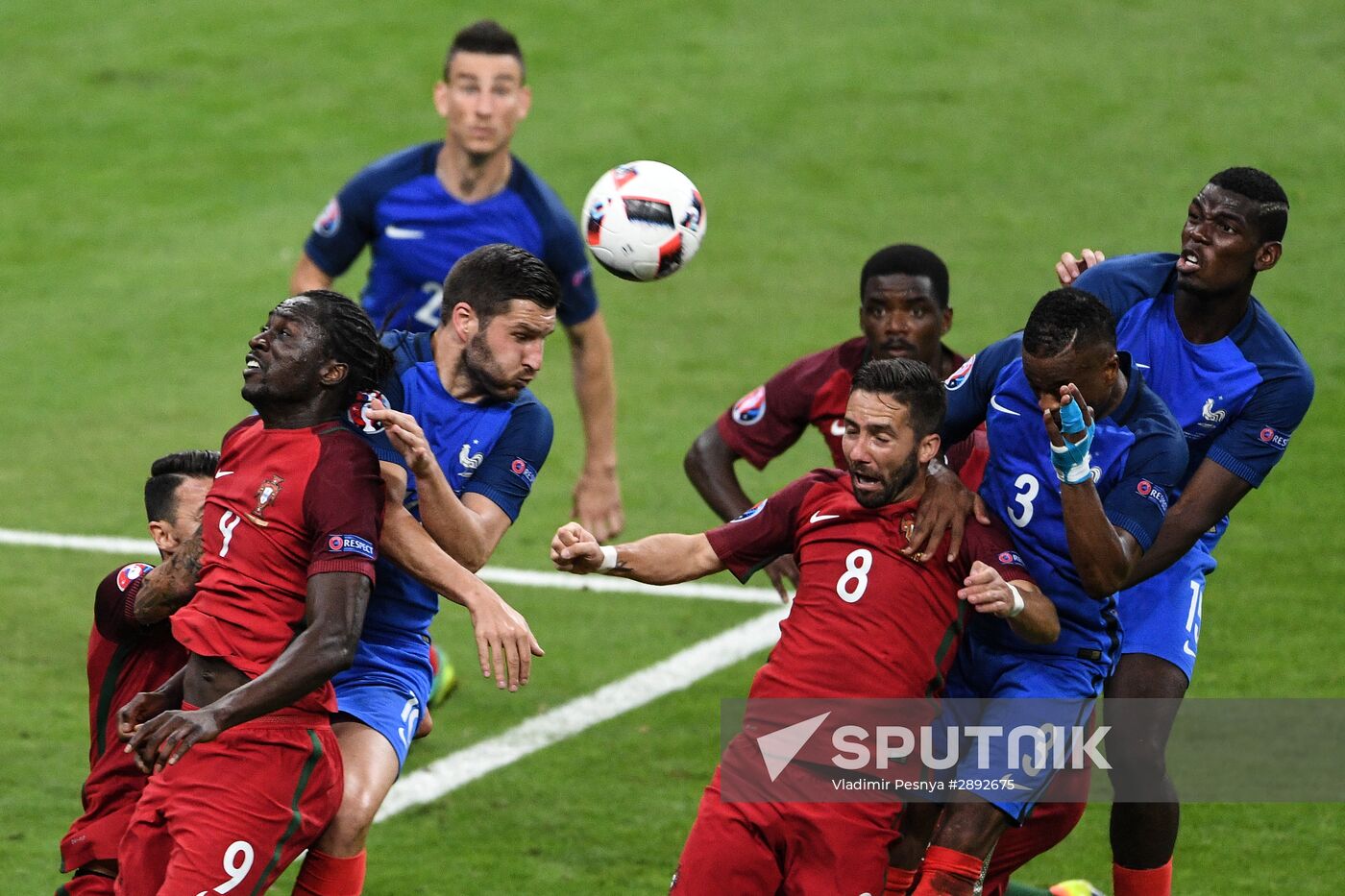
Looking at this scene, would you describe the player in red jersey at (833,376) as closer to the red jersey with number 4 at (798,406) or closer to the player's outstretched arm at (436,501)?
the red jersey with number 4 at (798,406)

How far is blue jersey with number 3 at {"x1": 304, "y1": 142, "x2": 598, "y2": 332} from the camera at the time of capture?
8.96 metres

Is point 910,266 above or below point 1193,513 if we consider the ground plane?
above

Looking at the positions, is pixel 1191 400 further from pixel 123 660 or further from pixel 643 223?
pixel 123 660

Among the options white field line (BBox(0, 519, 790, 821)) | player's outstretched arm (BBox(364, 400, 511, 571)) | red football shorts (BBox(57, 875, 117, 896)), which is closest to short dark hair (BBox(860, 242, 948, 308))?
player's outstretched arm (BBox(364, 400, 511, 571))

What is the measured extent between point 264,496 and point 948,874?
2.35m

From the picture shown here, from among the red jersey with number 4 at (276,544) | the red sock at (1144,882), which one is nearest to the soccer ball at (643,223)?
the red jersey with number 4 at (276,544)

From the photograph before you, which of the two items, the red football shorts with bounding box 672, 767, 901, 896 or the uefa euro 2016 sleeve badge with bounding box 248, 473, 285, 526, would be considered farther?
the red football shorts with bounding box 672, 767, 901, 896

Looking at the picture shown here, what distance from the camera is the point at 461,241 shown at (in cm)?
895

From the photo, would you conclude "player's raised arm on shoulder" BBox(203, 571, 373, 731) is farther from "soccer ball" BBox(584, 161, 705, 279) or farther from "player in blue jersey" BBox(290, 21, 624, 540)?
"player in blue jersey" BBox(290, 21, 624, 540)

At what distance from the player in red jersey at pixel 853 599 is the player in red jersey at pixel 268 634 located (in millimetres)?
714

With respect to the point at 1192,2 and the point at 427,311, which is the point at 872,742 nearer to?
the point at 427,311

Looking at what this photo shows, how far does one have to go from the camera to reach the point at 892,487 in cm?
588

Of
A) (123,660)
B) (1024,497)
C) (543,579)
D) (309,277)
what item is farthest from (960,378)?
(543,579)

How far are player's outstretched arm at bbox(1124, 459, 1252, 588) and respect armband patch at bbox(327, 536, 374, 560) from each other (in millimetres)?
2542
